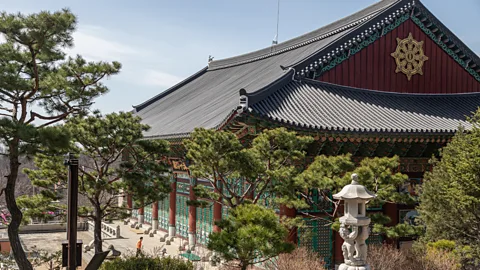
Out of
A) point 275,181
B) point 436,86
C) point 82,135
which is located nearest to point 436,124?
point 436,86

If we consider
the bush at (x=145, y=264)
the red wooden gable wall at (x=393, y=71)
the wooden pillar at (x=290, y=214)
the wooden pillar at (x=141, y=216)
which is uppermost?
the red wooden gable wall at (x=393, y=71)

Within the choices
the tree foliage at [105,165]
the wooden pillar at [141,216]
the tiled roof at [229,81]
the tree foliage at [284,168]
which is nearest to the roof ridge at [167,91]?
the tiled roof at [229,81]

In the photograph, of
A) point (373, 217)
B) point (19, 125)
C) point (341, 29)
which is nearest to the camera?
point (19, 125)

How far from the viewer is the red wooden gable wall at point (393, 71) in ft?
60.4

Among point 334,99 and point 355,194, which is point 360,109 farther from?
point 355,194

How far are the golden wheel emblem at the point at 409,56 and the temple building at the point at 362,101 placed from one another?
0.12 ft

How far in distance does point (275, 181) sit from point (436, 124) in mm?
6203

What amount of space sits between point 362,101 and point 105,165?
8944mm

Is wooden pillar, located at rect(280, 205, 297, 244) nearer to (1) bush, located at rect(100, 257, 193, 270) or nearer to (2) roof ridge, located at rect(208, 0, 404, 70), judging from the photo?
(1) bush, located at rect(100, 257, 193, 270)

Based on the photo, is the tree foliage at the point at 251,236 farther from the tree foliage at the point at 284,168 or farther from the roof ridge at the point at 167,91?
the roof ridge at the point at 167,91

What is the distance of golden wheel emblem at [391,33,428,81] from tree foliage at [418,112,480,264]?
17.3 feet

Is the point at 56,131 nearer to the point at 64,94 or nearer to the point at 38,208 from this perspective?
the point at 64,94

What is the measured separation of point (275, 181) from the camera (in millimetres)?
13477

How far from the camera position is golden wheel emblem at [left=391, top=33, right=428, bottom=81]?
18.9 meters
